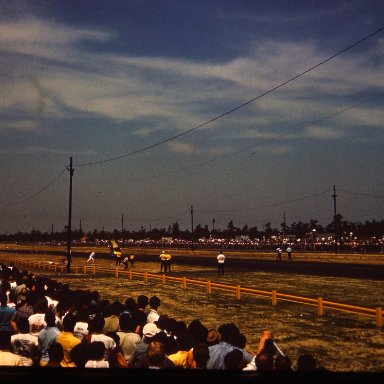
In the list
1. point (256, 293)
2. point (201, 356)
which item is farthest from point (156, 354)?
point (256, 293)

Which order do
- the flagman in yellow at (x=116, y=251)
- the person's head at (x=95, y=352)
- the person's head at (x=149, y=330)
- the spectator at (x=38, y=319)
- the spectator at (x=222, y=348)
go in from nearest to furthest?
the person's head at (x=95, y=352) < the spectator at (x=222, y=348) < the person's head at (x=149, y=330) < the spectator at (x=38, y=319) < the flagman in yellow at (x=116, y=251)

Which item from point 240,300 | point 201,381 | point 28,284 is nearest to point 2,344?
point 201,381

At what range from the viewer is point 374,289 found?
2694cm

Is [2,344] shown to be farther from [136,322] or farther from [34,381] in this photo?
[34,381]

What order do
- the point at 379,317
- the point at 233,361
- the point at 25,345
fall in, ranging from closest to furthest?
the point at 233,361, the point at 25,345, the point at 379,317

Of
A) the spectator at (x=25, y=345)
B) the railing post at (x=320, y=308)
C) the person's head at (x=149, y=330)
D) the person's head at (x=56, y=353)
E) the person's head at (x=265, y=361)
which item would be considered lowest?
the railing post at (x=320, y=308)

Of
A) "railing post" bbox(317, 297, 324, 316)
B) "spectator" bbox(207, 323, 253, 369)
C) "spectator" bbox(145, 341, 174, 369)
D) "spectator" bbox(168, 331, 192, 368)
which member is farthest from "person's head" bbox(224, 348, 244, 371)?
"railing post" bbox(317, 297, 324, 316)

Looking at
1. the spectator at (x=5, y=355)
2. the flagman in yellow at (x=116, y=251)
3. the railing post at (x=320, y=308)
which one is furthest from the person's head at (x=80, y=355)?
the flagman in yellow at (x=116, y=251)

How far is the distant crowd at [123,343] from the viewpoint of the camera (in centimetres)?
623

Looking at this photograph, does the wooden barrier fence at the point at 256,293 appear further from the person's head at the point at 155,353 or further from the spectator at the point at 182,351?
the person's head at the point at 155,353

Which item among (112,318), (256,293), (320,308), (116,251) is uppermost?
(112,318)

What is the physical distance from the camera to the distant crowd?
6.23m

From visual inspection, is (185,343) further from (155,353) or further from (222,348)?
(155,353)

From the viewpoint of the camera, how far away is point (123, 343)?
819 cm
